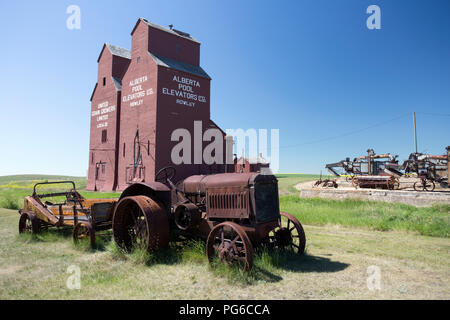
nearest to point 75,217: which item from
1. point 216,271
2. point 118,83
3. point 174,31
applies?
point 216,271

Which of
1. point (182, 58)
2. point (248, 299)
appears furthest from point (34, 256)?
point (182, 58)

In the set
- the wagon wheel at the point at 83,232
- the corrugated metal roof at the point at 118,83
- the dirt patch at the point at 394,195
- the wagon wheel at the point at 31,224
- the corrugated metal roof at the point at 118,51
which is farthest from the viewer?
the corrugated metal roof at the point at 118,51

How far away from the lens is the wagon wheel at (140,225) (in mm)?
4797

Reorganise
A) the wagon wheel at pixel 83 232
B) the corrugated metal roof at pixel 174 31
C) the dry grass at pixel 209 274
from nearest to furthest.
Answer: the dry grass at pixel 209 274 < the wagon wheel at pixel 83 232 < the corrugated metal roof at pixel 174 31

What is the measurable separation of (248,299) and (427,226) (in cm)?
750

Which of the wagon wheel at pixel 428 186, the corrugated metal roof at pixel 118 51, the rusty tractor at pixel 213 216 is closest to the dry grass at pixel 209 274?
the rusty tractor at pixel 213 216

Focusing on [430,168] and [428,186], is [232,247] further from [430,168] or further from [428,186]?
[430,168]

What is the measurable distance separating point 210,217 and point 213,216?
9cm

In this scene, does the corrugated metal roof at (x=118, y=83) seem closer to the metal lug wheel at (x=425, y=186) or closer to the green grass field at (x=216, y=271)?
the green grass field at (x=216, y=271)

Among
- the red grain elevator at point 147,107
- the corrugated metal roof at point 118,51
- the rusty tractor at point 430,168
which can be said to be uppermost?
the corrugated metal roof at point 118,51

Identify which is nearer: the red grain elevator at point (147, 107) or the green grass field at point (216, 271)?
the green grass field at point (216, 271)

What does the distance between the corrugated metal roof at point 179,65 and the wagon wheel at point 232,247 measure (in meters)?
17.3

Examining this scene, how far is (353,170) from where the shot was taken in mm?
24297

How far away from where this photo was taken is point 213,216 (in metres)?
4.91
